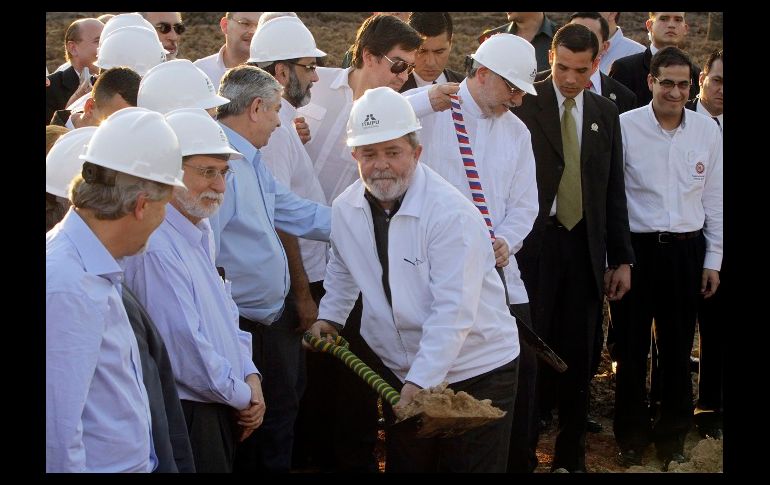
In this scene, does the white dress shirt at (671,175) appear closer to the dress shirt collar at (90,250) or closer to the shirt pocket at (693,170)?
the shirt pocket at (693,170)

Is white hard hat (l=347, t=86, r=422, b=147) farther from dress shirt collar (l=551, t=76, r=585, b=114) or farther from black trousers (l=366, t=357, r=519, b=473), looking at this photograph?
dress shirt collar (l=551, t=76, r=585, b=114)

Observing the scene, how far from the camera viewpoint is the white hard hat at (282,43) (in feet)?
21.1

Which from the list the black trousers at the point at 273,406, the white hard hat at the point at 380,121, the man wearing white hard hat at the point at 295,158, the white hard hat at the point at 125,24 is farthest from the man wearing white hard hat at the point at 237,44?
the white hard hat at the point at 380,121

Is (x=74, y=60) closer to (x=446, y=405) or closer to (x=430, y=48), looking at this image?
(x=430, y=48)

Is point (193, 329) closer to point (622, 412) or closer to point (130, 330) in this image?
point (130, 330)

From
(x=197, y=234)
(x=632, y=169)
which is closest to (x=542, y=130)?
(x=632, y=169)

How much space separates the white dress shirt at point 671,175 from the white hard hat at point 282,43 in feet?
7.07

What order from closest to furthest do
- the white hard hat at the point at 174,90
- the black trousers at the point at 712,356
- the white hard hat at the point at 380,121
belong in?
the white hard hat at the point at 380,121 → the white hard hat at the point at 174,90 → the black trousers at the point at 712,356

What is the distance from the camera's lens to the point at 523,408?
6.14 meters

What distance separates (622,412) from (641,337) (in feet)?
1.65

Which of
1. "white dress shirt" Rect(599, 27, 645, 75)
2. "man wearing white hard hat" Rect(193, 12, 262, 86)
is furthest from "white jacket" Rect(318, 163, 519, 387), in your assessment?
"white dress shirt" Rect(599, 27, 645, 75)

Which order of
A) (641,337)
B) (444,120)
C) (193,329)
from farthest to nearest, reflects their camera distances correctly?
(641,337)
(444,120)
(193,329)

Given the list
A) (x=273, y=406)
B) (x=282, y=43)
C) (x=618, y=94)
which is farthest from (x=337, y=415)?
(x=618, y=94)

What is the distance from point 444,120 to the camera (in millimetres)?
6273
